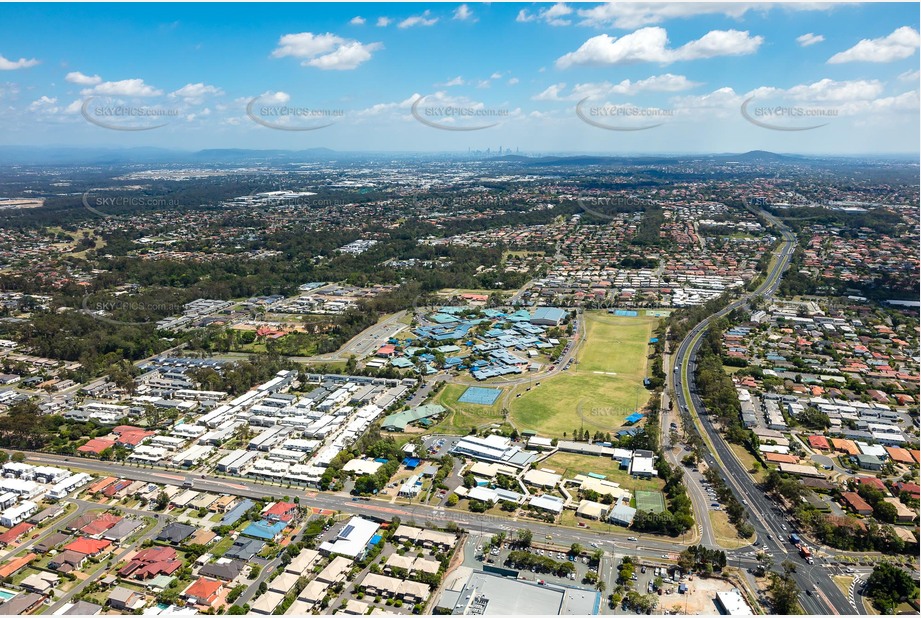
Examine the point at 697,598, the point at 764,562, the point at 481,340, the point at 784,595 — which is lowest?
the point at 697,598

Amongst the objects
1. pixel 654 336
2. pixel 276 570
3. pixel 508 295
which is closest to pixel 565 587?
pixel 276 570

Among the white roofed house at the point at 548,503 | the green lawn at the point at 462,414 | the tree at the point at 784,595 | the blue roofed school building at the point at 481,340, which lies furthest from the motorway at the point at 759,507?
the green lawn at the point at 462,414

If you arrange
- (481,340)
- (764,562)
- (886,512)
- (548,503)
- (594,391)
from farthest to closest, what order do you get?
(481,340) < (594,391) < (548,503) < (886,512) < (764,562)

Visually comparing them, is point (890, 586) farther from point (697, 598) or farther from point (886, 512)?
point (697, 598)

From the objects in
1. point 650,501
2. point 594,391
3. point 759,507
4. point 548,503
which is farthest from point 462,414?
point 759,507

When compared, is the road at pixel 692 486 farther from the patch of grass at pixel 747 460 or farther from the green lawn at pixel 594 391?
the patch of grass at pixel 747 460

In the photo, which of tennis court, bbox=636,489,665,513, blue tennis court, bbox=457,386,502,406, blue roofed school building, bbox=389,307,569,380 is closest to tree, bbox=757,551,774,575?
tennis court, bbox=636,489,665,513

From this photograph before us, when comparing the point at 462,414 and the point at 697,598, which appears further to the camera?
the point at 462,414
